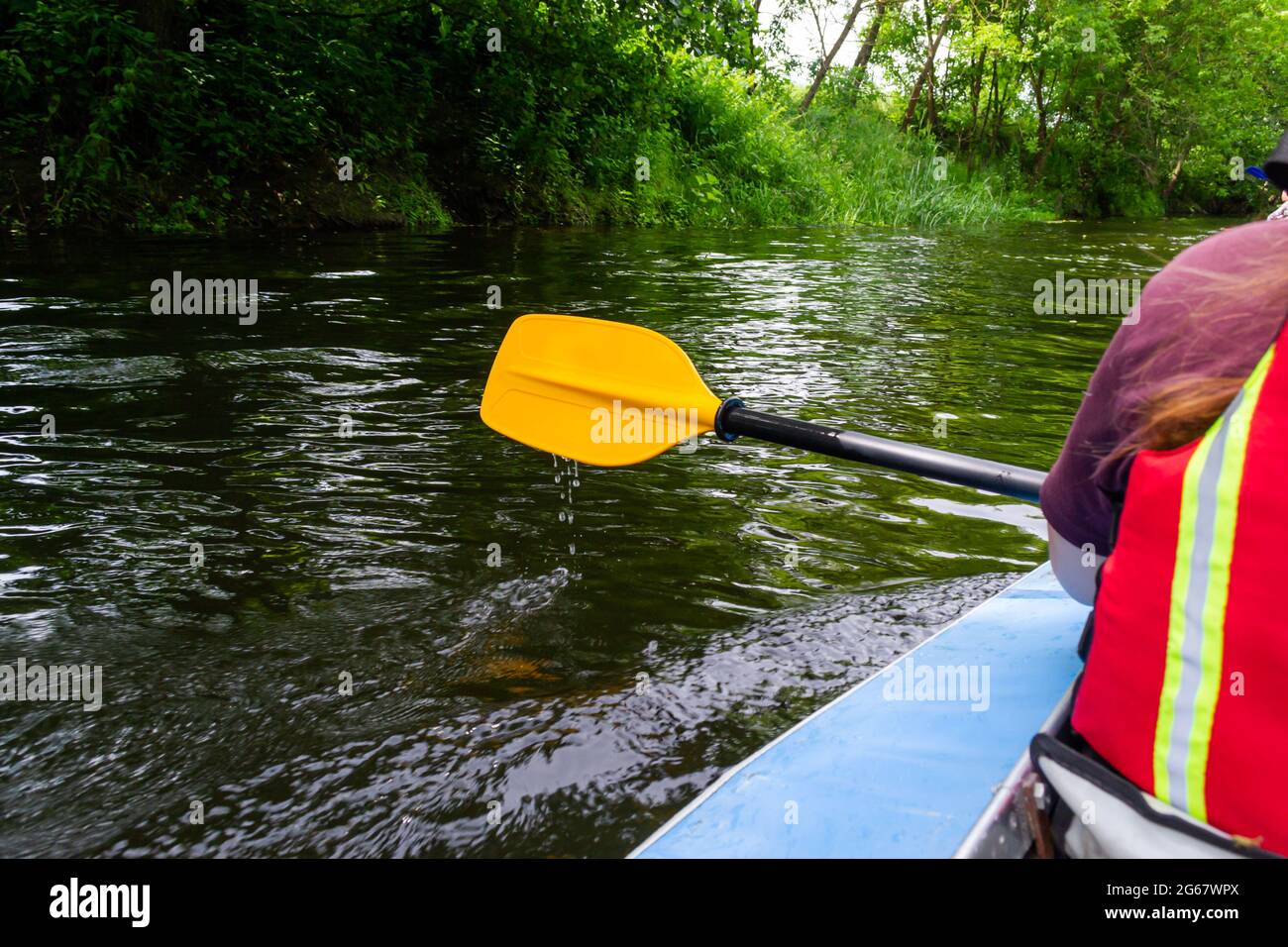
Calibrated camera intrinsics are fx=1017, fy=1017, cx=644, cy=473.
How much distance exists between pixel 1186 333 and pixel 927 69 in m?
22.2

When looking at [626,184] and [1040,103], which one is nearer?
[626,184]

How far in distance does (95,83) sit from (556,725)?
867cm

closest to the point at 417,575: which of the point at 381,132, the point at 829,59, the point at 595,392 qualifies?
the point at 595,392

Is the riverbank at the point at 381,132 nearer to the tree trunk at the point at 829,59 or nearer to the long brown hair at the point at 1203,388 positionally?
the tree trunk at the point at 829,59

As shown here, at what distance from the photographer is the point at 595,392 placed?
293 centimetres

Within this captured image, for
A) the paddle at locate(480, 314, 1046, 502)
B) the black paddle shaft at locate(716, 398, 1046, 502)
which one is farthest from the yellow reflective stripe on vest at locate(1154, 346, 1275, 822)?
the paddle at locate(480, 314, 1046, 502)

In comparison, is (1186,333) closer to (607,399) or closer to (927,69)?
(607,399)

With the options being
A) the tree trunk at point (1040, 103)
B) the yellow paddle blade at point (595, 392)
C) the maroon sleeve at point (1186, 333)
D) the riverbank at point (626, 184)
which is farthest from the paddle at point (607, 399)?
the tree trunk at point (1040, 103)

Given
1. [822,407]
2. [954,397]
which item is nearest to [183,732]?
[822,407]

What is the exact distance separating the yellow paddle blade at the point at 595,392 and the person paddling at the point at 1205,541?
5.37 feet

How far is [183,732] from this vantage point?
6.53 feet

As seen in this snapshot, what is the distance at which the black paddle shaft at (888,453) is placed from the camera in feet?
6.41
